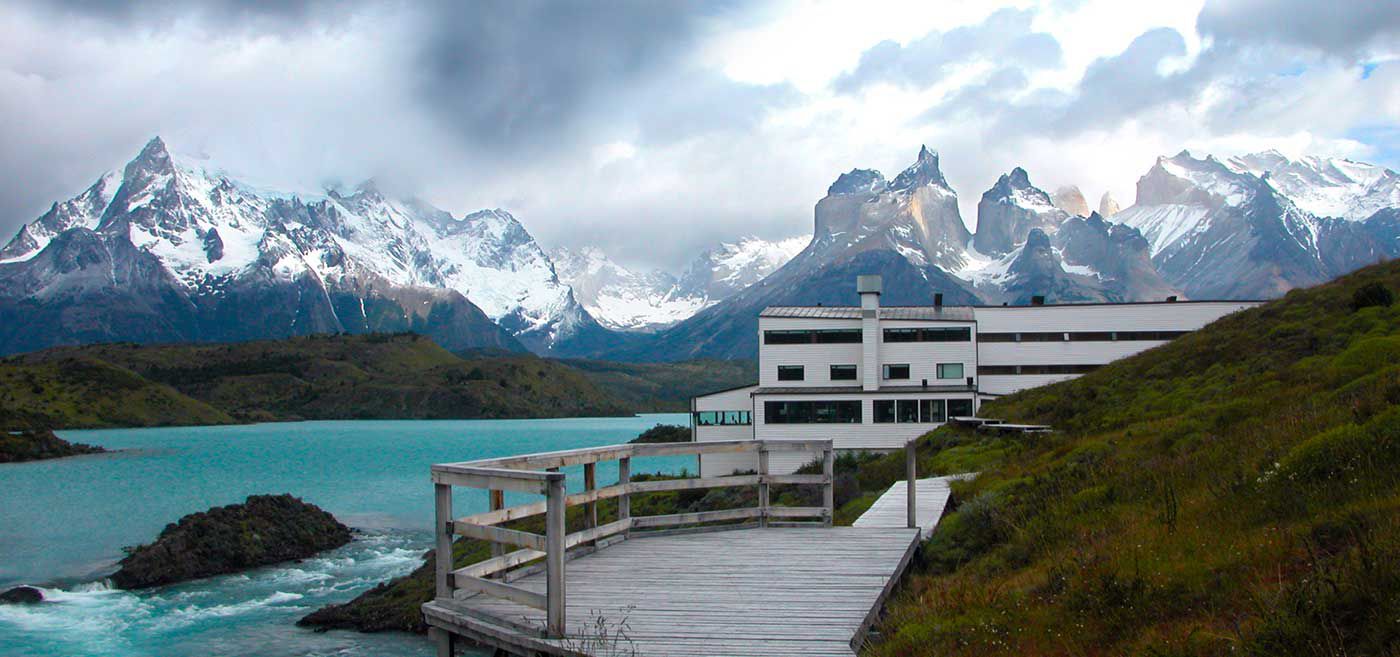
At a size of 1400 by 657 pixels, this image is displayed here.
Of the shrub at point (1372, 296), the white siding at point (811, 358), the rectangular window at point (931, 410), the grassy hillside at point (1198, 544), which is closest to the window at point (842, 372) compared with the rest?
the white siding at point (811, 358)

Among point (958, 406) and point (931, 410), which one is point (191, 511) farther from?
point (958, 406)

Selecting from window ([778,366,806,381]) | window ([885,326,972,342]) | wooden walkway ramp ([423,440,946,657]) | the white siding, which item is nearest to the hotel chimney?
the white siding

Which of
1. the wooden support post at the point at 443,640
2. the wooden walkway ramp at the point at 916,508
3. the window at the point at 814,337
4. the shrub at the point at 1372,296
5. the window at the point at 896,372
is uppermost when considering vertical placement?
the window at the point at 814,337

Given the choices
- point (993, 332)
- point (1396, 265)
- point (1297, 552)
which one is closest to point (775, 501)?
point (1396, 265)

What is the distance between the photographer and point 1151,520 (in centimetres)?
1153

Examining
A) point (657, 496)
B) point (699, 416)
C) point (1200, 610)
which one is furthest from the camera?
point (699, 416)

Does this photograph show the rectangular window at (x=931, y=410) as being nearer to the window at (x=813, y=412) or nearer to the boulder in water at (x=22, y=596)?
the window at (x=813, y=412)

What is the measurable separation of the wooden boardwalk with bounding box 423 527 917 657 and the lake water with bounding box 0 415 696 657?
23.0 meters

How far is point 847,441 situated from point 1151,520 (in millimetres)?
54533

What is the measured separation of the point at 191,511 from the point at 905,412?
46.5 m

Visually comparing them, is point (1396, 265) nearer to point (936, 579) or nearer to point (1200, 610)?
point (936, 579)

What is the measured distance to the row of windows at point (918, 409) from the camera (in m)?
66.1

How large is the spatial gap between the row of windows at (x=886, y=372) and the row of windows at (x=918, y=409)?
16.1 ft

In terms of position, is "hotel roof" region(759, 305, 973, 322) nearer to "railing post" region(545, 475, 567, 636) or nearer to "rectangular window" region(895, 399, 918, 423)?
A: "rectangular window" region(895, 399, 918, 423)
